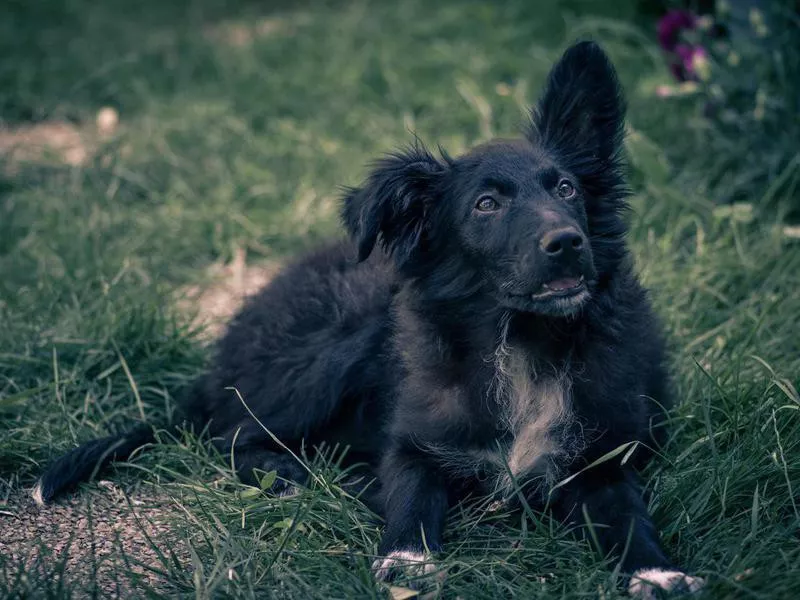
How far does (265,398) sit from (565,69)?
1.56 m

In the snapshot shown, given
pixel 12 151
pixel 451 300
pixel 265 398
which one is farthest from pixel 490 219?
pixel 12 151

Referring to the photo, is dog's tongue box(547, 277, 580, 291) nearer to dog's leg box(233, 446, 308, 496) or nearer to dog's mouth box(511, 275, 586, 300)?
dog's mouth box(511, 275, 586, 300)

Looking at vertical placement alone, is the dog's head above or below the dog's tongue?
above

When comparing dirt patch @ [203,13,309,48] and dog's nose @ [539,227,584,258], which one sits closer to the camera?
dog's nose @ [539,227,584,258]

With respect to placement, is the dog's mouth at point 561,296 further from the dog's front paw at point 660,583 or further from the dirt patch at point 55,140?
the dirt patch at point 55,140

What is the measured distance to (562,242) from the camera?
8.37 ft

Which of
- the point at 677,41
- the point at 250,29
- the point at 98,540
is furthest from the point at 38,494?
the point at 250,29

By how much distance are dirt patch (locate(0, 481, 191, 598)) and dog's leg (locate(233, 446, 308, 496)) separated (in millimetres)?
300

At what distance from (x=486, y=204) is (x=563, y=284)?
393 millimetres

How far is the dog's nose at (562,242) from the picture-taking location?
2547 mm

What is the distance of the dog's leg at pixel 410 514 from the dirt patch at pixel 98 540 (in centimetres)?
57

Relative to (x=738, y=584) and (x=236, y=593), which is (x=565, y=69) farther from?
(x=236, y=593)

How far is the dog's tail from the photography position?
301 centimetres

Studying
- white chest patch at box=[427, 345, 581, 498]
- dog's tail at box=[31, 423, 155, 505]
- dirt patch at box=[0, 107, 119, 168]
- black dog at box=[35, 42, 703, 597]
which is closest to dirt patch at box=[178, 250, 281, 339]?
dog's tail at box=[31, 423, 155, 505]
